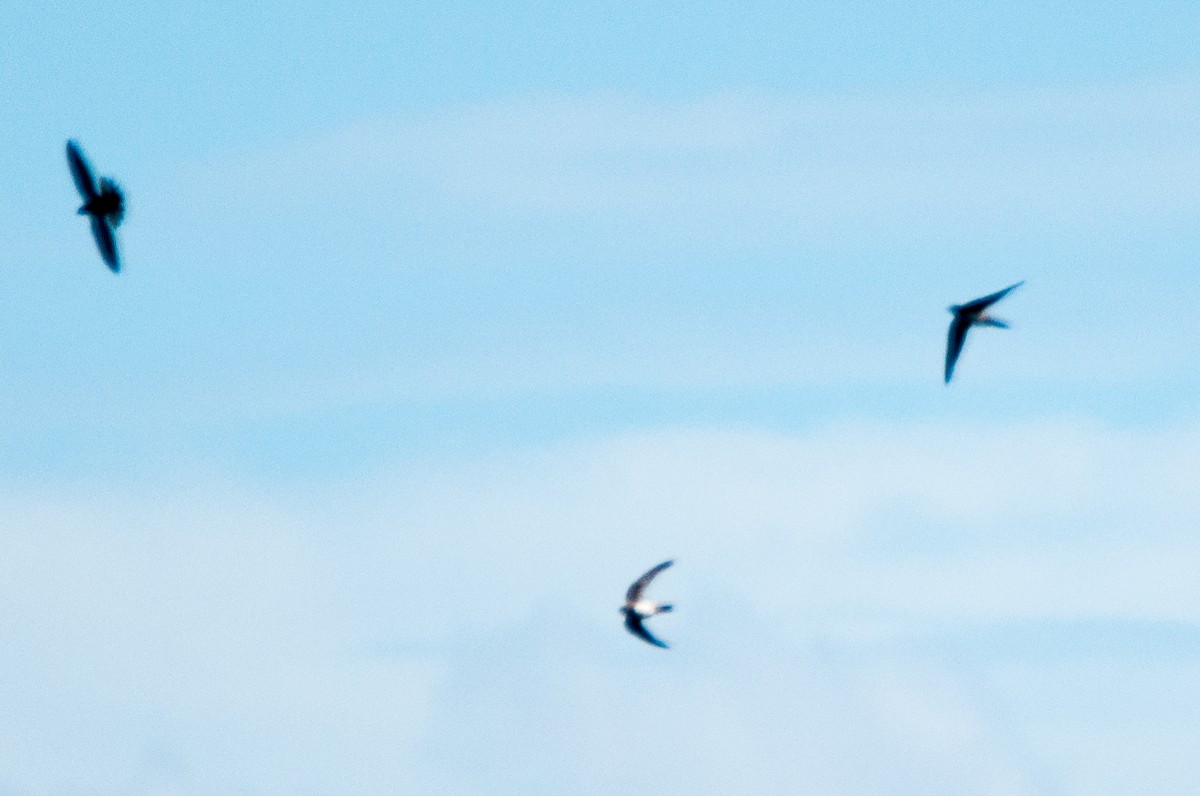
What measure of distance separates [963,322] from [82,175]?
Result: 35.2 m

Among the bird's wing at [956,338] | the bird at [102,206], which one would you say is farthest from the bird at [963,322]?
the bird at [102,206]

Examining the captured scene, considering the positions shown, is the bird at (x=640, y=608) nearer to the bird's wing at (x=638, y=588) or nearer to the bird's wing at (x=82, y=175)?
A: the bird's wing at (x=638, y=588)

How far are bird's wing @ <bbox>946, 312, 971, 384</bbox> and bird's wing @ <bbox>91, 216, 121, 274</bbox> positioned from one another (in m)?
33.0

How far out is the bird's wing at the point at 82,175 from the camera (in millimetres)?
103062

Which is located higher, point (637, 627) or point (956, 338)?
point (956, 338)

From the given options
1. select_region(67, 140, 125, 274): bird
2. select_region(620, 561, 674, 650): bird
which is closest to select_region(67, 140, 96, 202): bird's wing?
select_region(67, 140, 125, 274): bird

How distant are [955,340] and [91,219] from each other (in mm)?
34816

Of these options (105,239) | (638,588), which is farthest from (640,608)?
(105,239)

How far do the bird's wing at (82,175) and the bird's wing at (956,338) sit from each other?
112 ft

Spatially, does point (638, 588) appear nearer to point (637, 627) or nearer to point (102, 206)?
point (637, 627)

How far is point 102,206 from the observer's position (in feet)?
333

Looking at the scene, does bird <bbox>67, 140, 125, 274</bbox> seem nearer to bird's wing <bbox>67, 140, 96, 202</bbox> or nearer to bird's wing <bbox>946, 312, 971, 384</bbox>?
bird's wing <bbox>67, 140, 96, 202</bbox>

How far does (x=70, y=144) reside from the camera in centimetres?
10594

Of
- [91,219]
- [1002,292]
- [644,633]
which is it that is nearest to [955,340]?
[1002,292]
